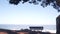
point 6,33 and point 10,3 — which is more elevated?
point 10,3

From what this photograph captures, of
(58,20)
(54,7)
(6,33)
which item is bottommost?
(6,33)

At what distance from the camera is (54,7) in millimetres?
11797

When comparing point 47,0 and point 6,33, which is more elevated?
point 47,0

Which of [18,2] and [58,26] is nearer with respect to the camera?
[58,26]

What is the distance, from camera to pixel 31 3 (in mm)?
11664

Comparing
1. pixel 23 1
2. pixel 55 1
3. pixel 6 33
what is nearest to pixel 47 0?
pixel 55 1

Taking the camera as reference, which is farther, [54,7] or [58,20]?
[54,7]

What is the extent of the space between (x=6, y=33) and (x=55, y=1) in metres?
3.64

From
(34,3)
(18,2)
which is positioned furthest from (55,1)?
(18,2)

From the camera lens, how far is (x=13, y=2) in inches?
448

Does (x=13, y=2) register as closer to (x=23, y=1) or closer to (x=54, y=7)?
(x=23, y=1)

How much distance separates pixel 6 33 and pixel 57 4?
12.0 ft

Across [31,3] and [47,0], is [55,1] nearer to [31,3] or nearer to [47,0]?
[47,0]

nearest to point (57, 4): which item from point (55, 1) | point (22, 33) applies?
point (55, 1)
